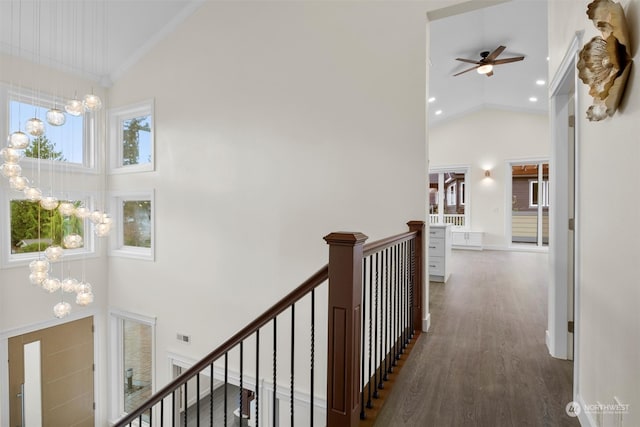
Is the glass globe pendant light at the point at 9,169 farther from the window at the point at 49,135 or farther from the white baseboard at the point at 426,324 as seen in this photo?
the white baseboard at the point at 426,324

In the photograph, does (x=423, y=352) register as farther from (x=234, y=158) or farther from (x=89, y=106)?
(x=89, y=106)

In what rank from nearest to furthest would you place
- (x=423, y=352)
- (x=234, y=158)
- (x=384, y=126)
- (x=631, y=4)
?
(x=631, y=4) < (x=423, y=352) < (x=384, y=126) < (x=234, y=158)

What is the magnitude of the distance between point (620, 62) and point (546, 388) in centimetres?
206

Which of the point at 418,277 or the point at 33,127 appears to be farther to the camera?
the point at 418,277

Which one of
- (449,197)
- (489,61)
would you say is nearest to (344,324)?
(489,61)

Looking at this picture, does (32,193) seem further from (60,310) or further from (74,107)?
(60,310)

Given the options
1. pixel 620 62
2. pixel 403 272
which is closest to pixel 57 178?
pixel 403 272

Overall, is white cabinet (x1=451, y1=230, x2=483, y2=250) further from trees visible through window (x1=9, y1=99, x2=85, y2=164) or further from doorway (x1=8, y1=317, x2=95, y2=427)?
trees visible through window (x1=9, y1=99, x2=85, y2=164)

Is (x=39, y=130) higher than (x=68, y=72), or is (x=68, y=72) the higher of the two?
(x=68, y=72)

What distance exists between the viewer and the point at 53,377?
5309 millimetres

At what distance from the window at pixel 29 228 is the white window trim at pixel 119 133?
115cm

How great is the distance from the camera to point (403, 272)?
289 cm

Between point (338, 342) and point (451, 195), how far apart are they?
874 centimetres

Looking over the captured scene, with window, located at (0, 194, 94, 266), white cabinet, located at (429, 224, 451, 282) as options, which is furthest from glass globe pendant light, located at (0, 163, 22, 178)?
white cabinet, located at (429, 224, 451, 282)
